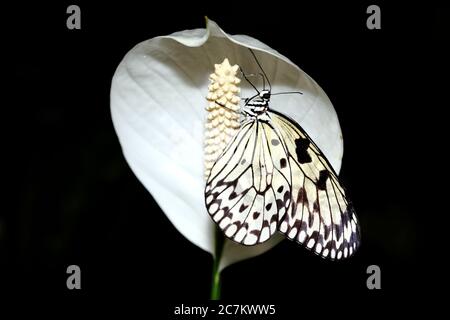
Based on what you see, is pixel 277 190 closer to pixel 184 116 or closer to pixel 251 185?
pixel 251 185

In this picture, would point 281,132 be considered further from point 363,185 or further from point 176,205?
point 363,185

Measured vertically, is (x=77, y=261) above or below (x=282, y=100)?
below

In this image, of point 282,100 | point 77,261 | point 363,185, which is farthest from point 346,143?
point 77,261

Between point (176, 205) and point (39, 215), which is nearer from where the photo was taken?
point (176, 205)

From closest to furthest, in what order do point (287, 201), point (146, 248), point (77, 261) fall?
point (287, 201), point (77, 261), point (146, 248)

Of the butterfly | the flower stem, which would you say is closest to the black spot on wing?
the butterfly

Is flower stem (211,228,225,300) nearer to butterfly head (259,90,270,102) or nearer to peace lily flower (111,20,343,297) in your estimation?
peace lily flower (111,20,343,297)
